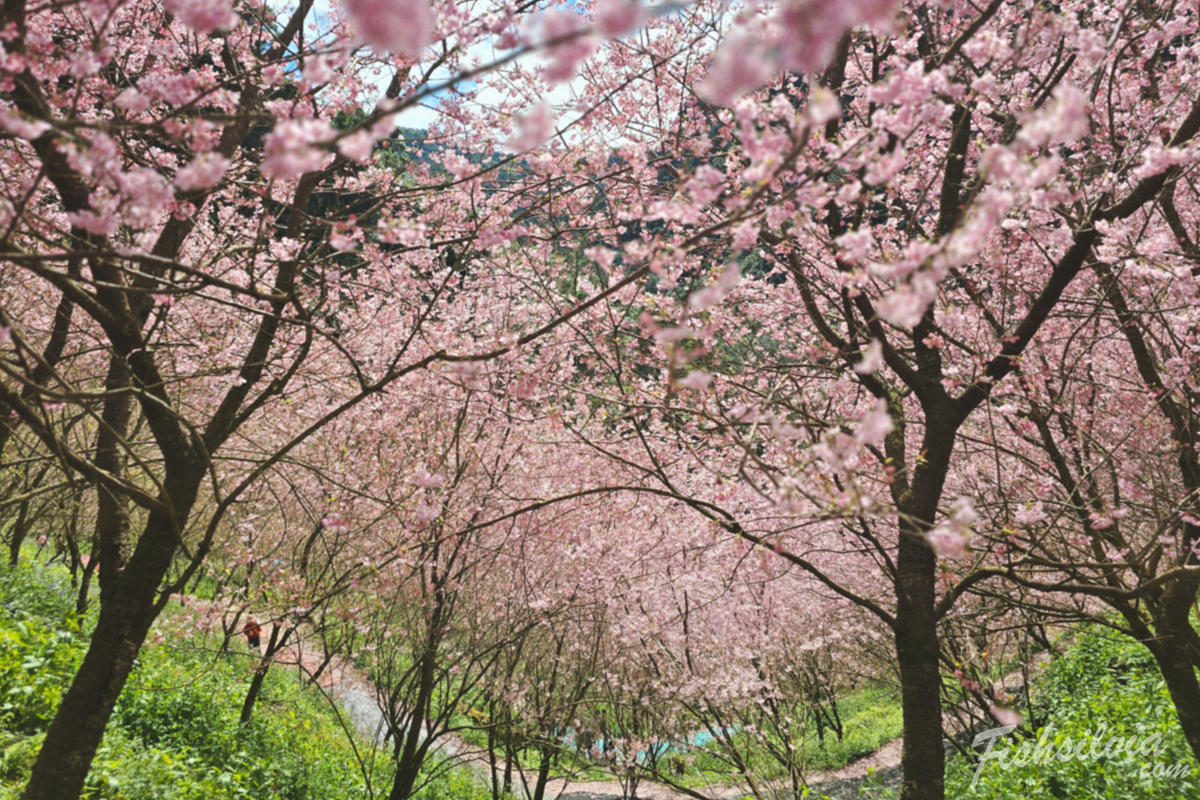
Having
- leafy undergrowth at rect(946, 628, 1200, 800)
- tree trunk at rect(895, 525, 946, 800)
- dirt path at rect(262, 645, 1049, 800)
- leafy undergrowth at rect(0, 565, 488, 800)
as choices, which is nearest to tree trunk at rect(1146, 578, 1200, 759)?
leafy undergrowth at rect(946, 628, 1200, 800)

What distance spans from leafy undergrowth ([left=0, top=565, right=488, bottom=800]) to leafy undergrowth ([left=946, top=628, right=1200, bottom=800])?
652 centimetres

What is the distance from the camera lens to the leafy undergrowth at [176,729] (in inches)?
260

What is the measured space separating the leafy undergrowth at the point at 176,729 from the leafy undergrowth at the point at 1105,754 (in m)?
6.52

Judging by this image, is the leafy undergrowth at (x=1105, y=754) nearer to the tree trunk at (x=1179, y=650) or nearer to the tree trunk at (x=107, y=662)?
the tree trunk at (x=1179, y=650)

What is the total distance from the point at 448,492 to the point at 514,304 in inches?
152

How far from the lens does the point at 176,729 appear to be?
30.1 feet

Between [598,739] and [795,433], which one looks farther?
[598,739]

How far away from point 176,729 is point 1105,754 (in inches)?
401

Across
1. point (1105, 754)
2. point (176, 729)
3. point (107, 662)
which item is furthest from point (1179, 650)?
point (176, 729)

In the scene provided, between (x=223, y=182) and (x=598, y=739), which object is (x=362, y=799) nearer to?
(x=598, y=739)

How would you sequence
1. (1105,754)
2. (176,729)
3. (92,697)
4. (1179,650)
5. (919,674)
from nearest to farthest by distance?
(92,697), (919,674), (1179,650), (1105,754), (176,729)

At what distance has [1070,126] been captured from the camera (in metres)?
1.73

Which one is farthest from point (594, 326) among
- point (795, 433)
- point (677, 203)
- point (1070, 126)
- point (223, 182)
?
point (1070, 126)

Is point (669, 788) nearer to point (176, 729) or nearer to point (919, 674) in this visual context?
point (176, 729)
